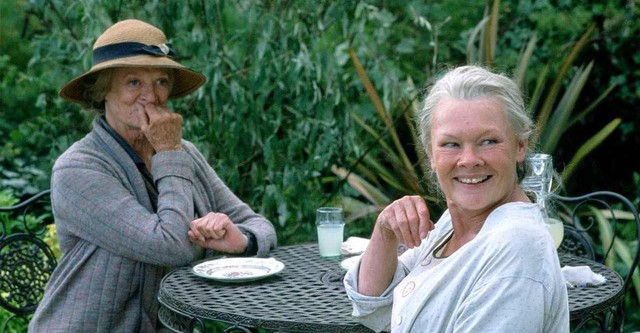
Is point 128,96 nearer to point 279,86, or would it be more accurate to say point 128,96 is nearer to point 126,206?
point 126,206

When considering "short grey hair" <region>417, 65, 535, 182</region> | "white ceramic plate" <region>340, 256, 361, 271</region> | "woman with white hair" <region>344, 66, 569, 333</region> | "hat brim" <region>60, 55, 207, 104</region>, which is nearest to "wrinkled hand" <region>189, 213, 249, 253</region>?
"white ceramic plate" <region>340, 256, 361, 271</region>

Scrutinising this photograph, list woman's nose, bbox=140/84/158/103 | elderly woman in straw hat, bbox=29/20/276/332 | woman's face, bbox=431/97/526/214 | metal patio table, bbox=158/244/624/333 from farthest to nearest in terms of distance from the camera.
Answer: woman's nose, bbox=140/84/158/103 → elderly woman in straw hat, bbox=29/20/276/332 → metal patio table, bbox=158/244/624/333 → woman's face, bbox=431/97/526/214

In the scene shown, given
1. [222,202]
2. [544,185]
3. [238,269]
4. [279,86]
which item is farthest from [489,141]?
[279,86]

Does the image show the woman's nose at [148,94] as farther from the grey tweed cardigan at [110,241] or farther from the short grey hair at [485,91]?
the short grey hair at [485,91]

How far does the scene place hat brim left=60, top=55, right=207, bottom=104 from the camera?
2984 mm

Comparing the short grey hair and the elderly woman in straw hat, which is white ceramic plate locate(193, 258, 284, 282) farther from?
the short grey hair

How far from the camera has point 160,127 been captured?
3.00 meters

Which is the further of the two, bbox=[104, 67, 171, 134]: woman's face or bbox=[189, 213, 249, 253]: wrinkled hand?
bbox=[104, 67, 171, 134]: woman's face

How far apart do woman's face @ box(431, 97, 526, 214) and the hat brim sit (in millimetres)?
1403

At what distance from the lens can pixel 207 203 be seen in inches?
126

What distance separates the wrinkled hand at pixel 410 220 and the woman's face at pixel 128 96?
1268 mm

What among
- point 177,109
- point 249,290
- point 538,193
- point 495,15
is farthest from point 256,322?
point 495,15

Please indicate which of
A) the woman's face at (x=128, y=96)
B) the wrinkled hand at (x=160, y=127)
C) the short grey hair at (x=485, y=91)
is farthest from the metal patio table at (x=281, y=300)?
the short grey hair at (x=485, y=91)

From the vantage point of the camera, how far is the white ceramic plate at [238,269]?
2.64m
